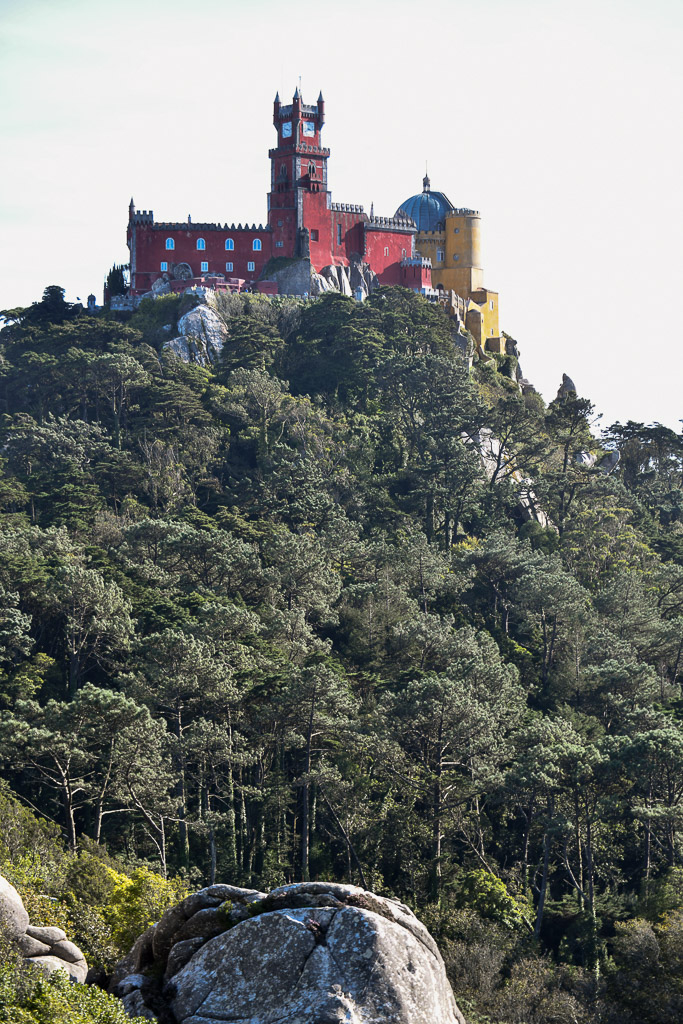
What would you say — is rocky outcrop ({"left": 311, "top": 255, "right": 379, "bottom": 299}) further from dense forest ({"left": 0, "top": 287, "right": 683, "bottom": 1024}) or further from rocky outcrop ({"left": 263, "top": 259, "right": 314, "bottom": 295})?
dense forest ({"left": 0, "top": 287, "right": 683, "bottom": 1024})

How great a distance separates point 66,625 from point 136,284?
4648cm

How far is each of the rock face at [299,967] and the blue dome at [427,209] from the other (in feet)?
278

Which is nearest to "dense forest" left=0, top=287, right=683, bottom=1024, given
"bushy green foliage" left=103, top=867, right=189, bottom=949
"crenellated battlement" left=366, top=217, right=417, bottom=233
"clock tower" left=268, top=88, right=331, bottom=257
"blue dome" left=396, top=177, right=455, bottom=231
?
"bushy green foliage" left=103, top=867, right=189, bottom=949

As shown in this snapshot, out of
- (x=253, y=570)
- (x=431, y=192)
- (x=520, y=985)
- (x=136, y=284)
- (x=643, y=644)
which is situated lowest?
(x=520, y=985)

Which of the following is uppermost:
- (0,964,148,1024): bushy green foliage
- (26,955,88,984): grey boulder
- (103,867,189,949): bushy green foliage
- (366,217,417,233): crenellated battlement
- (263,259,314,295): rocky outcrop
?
(366,217,417,233): crenellated battlement

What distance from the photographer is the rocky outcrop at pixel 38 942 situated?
2353cm

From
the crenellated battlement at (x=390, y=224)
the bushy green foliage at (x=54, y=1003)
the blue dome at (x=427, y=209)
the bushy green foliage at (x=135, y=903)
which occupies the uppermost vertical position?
the blue dome at (x=427, y=209)

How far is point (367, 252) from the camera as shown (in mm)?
96625

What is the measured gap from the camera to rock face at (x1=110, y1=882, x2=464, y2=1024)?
1964 cm

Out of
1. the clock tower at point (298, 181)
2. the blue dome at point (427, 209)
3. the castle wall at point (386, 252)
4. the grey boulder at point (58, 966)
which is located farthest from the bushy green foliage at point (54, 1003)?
the blue dome at point (427, 209)

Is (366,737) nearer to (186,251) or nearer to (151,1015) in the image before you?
(151,1015)

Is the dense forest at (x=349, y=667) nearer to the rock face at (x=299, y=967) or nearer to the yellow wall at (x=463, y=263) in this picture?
the rock face at (x=299, y=967)

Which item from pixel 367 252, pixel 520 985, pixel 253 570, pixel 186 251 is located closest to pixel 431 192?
pixel 367 252

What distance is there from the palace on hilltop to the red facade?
0.07 meters
